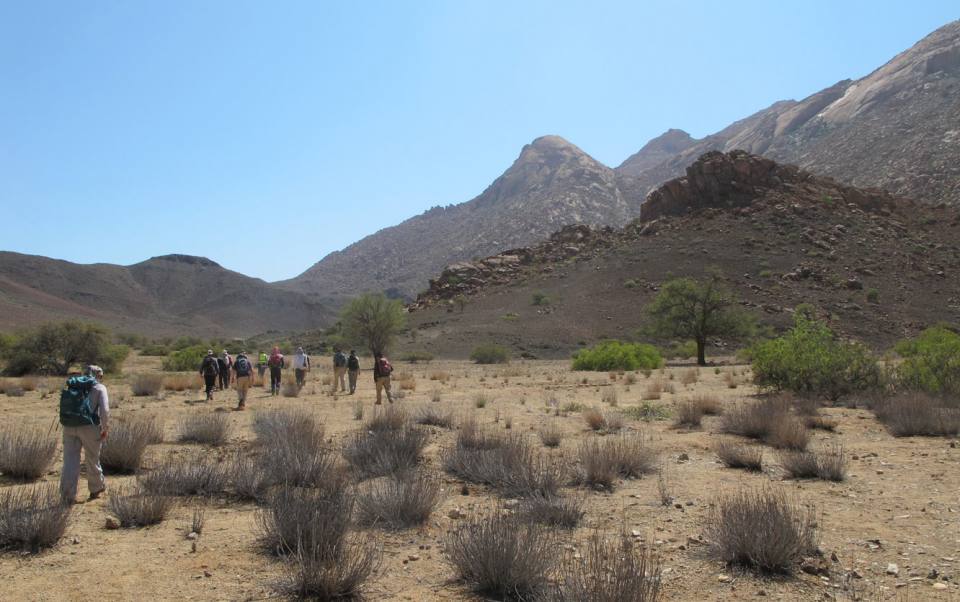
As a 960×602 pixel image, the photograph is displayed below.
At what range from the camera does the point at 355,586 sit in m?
5.51

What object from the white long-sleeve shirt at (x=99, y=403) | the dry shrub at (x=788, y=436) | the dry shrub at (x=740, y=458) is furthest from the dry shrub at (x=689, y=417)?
the white long-sleeve shirt at (x=99, y=403)

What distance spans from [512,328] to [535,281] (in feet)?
48.8

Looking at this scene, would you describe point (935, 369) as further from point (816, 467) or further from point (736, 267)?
point (736, 267)

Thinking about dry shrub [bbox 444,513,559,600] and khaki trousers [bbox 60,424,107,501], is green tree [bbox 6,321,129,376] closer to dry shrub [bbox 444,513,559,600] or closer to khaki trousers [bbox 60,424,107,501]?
khaki trousers [bbox 60,424,107,501]

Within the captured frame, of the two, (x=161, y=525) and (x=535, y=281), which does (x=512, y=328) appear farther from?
(x=161, y=525)

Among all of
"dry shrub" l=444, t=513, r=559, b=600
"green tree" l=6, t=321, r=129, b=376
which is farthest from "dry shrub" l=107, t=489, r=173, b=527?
"green tree" l=6, t=321, r=129, b=376

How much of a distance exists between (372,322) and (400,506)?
139ft

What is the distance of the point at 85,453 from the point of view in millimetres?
8461

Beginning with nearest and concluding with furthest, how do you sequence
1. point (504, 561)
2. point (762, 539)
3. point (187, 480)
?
point (504, 561) < point (762, 539) < point (187, 480)

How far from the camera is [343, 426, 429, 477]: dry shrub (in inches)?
384

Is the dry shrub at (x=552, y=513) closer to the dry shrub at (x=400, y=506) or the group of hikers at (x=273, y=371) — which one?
the dry shrub at (x=400, y=506)

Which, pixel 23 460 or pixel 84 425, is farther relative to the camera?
pixel 23 460

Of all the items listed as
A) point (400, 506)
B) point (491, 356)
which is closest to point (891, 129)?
point (491, 356)

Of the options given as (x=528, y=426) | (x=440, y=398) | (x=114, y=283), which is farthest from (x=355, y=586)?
(x=114, y=283)
